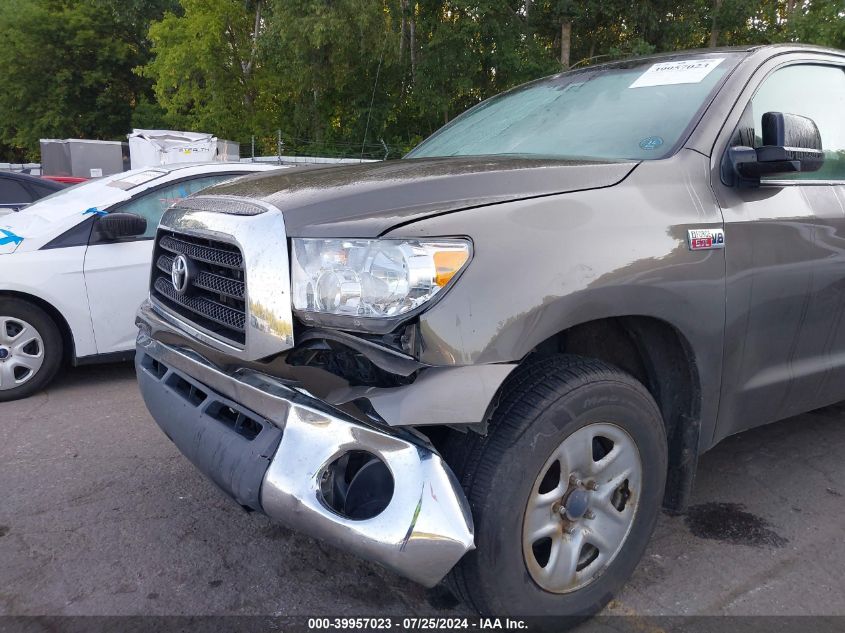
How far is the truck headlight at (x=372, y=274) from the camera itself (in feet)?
6.14

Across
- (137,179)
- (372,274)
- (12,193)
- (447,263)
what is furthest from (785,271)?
(12,193)

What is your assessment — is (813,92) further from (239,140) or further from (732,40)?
(239,140)

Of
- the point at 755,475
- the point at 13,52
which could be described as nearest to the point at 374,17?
the point at 13,52

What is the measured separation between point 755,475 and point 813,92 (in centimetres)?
183

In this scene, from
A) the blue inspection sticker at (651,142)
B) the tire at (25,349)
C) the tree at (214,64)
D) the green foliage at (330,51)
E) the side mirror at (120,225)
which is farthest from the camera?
the tree at (214,64)

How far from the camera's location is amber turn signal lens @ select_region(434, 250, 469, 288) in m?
1.88

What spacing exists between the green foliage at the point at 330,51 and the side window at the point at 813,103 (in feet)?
46.4

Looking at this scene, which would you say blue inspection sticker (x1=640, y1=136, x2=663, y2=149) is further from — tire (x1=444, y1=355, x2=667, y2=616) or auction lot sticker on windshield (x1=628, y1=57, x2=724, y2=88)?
tire (x1=444, y1=355, x2=667, y2=616)

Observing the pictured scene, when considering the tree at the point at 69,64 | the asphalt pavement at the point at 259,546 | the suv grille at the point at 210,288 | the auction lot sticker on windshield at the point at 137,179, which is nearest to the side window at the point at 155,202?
the auction lot sticker on windshield at the point at 137,179

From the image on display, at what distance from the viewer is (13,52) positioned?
100 ft

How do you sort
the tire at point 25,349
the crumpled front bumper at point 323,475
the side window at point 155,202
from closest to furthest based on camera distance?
the crumpled front bumper at point 323,475
the tire at point 25,349
the side window at point 155,202

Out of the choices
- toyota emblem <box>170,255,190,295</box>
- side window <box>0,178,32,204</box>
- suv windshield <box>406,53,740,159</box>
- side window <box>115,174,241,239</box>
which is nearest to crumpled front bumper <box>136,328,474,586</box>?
toyota emblem <box>170,255,190,295</box>

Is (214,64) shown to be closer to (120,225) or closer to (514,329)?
(120,225)

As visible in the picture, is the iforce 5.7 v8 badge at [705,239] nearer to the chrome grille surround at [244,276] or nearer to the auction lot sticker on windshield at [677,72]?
the auction lot sticker on windshield at [677,72]
